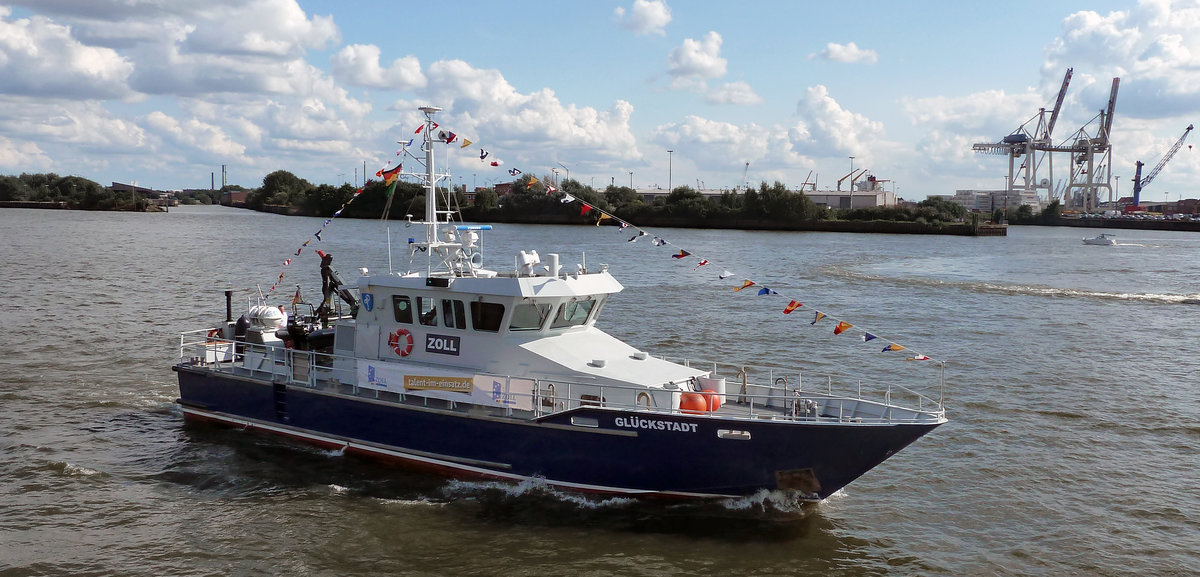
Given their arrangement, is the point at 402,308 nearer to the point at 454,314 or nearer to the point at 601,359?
the point at 454,314

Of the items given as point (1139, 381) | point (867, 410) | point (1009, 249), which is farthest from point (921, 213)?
point (867, 410)

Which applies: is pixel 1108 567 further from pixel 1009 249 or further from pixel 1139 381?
pixel 1009 249

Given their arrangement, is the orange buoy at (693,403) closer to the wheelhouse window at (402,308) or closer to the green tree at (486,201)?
the wheelhouse window at (402,308)

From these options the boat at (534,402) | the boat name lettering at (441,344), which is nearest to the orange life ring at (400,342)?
the boat at (534,402)

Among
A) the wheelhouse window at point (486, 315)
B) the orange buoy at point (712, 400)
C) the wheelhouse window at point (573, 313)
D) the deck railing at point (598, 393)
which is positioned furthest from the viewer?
the wheelhouse window at point (573, 313)

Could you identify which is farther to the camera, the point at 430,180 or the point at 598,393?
the point at 430,180

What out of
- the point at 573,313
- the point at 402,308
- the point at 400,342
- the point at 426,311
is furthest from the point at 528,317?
the point at 400,342

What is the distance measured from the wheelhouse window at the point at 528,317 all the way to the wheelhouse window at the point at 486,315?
0.77 feet

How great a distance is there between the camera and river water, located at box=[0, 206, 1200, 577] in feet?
39.6

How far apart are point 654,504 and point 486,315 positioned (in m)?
4.19

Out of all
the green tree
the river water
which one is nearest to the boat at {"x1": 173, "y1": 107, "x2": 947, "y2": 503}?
the river water

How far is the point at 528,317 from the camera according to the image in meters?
14.0

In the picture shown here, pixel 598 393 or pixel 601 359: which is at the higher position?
pixel 601 359

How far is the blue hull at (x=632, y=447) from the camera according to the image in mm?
12242
